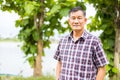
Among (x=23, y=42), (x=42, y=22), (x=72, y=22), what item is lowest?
(x=23, y=42)

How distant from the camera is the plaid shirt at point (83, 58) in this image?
10.2 feet

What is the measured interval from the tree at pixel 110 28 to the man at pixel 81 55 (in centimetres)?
364

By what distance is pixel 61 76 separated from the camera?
10.6 feet

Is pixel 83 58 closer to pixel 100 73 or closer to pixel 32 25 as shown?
pixel 100 73

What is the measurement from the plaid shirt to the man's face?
71 millimetres

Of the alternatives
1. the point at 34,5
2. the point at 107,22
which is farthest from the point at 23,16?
the point at 107,22

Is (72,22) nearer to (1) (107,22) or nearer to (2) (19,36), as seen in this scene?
(1) (107,22)

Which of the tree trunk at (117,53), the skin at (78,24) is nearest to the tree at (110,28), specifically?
the tree trunk at (117,53)

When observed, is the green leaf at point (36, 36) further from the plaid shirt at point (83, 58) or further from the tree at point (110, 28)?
the plaid shirt at point (83, 58)

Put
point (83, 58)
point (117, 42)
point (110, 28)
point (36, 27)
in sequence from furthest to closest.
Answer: point (36, 27) < point (110, 28) < point (117, 42) < point (83, 58)

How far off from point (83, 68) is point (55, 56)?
36cm

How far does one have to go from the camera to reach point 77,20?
3164 mm

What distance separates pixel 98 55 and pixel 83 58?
0.12 meters

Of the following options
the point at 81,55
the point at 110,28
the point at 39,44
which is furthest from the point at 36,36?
the point at 81,55
